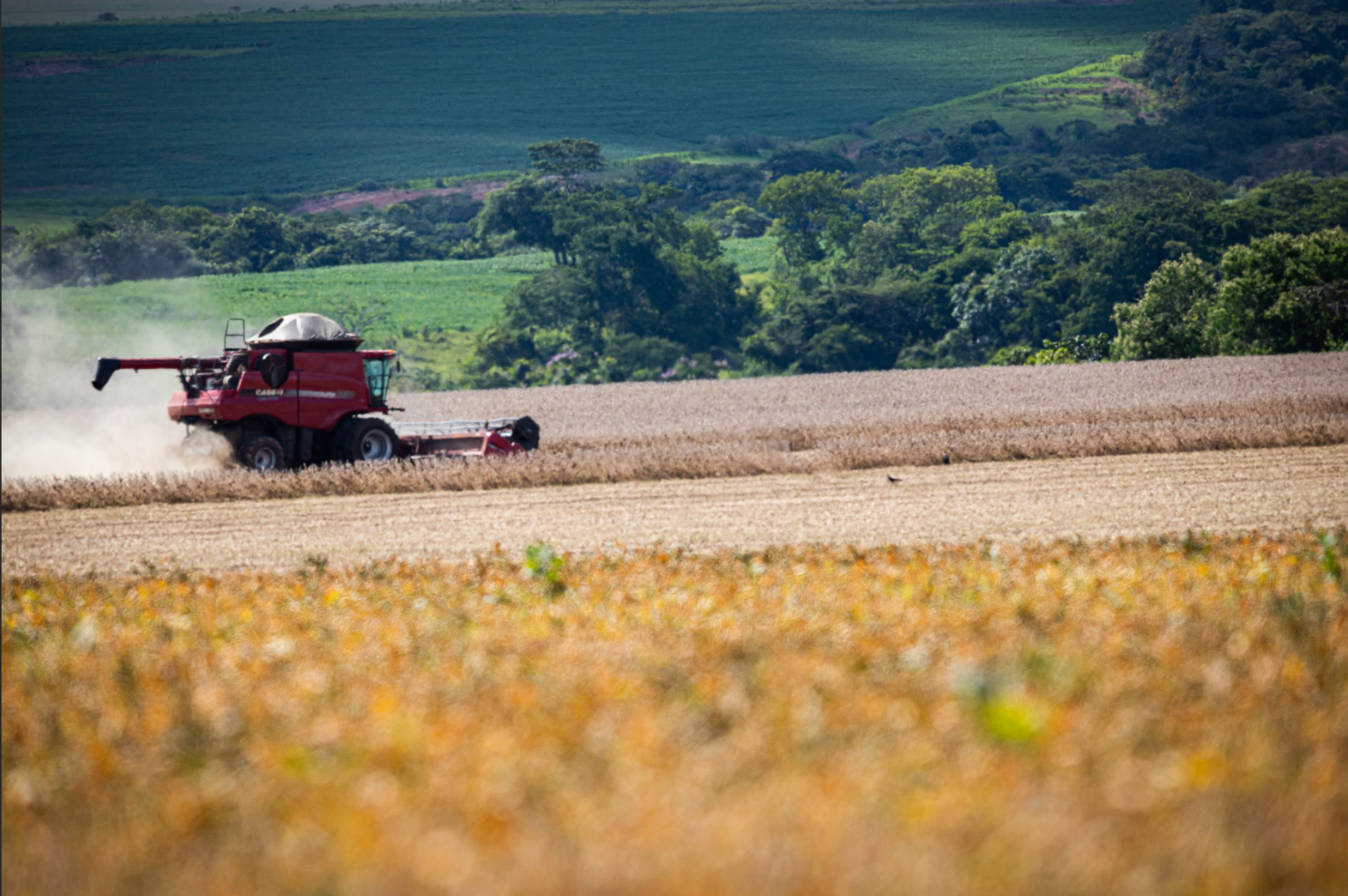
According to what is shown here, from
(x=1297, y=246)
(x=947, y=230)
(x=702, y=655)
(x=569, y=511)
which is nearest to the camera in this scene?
(x=702, y=655)

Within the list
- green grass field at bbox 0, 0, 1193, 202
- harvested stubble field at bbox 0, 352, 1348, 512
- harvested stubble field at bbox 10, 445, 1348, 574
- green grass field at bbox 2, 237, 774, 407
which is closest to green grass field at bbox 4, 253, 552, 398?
green grass field at bbox 2, 237, 774, 407

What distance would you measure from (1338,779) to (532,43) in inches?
6522

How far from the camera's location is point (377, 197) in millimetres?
114938

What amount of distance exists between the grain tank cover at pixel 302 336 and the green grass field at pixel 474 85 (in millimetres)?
90387

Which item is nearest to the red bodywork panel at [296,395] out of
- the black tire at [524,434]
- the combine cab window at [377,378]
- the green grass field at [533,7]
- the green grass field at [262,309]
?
the combine cab window at [377,378]

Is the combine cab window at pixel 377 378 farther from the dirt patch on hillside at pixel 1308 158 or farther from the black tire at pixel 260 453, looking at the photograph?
the dirt patch on hillside at pixel 1308 158

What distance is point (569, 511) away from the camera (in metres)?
17.4

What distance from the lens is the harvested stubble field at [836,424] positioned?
2016 cm

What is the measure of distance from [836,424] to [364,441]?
1157cm

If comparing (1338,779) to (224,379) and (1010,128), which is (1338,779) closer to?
(224,379)

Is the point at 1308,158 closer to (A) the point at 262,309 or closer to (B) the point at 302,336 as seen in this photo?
(A) the point at 262,309

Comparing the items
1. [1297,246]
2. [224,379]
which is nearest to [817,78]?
[1297,246]

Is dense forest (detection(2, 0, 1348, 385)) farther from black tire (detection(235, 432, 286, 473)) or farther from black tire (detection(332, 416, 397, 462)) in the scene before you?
black tire (detection(332, 416, 397, 462))

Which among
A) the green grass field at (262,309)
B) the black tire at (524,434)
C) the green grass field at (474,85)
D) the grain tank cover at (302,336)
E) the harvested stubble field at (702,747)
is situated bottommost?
the green grass field at (262,309)
